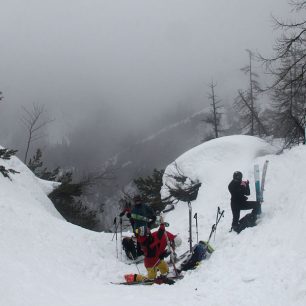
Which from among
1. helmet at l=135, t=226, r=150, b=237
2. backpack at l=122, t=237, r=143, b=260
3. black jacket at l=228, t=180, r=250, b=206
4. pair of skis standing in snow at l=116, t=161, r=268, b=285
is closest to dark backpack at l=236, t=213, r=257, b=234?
pair of skis standing in snow at l=116, t=161, r=268, b=285

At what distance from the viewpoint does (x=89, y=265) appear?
11281mm

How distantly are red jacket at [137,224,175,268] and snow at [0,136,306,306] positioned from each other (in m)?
1.29

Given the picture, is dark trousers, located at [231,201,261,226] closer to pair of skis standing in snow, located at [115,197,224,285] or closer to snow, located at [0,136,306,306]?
snow, located at [0,136,306,306]

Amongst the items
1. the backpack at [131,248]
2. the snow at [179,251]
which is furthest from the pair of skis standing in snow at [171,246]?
the backpack at [131,248]

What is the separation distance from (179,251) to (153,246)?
9.90 ft

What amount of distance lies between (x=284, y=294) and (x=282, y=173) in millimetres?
8802

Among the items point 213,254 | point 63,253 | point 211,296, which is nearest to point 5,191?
point 63,253

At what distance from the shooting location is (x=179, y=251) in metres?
13.1

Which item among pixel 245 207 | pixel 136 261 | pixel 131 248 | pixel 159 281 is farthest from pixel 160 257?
pixel 245 207

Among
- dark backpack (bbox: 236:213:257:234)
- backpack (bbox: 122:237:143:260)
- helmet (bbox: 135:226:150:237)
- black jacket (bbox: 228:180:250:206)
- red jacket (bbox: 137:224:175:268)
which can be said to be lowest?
backpack (bbox: 122:237:143:260)

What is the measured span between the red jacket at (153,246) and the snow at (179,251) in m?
1.29

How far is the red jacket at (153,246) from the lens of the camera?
10227 millimetres

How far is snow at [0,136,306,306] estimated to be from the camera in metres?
6.85

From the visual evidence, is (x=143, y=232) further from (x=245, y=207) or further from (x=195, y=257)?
(x=245, y=207)
